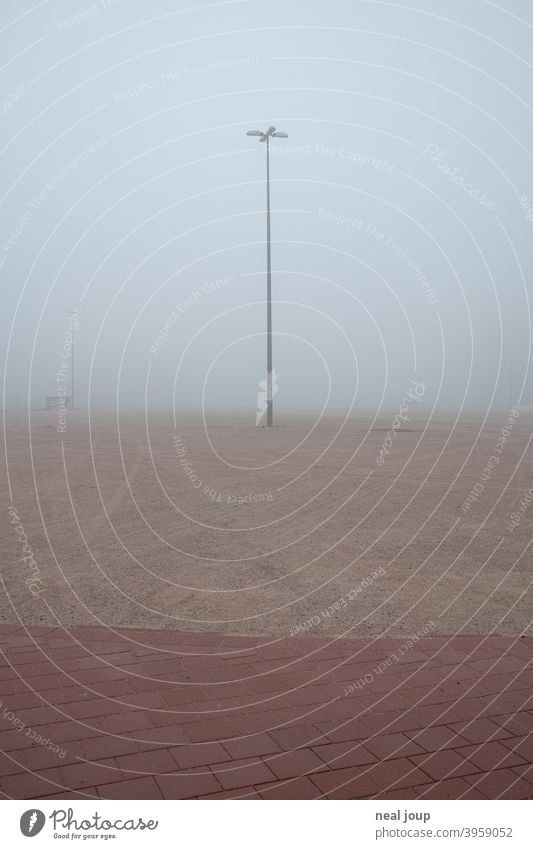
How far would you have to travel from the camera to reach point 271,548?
24.0 feet

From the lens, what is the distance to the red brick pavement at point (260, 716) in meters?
2.89

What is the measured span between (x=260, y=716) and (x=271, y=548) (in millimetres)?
3786

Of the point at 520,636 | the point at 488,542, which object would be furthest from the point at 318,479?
the point at 520,636

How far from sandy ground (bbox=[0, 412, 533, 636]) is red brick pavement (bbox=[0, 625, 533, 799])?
480 millimetres

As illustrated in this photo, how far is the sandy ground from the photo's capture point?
17.1ft

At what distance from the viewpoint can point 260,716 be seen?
11.5 ft

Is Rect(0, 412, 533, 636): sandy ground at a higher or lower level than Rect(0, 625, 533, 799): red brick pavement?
higher

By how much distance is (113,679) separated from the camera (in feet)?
13.0

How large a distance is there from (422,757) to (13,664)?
7.92 ft

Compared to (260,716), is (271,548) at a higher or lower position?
higher

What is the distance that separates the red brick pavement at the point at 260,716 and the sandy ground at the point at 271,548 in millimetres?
480

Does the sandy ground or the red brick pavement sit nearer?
the red brick pavement

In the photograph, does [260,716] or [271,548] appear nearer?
[260,716]

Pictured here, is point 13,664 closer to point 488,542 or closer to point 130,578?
point 130,578
